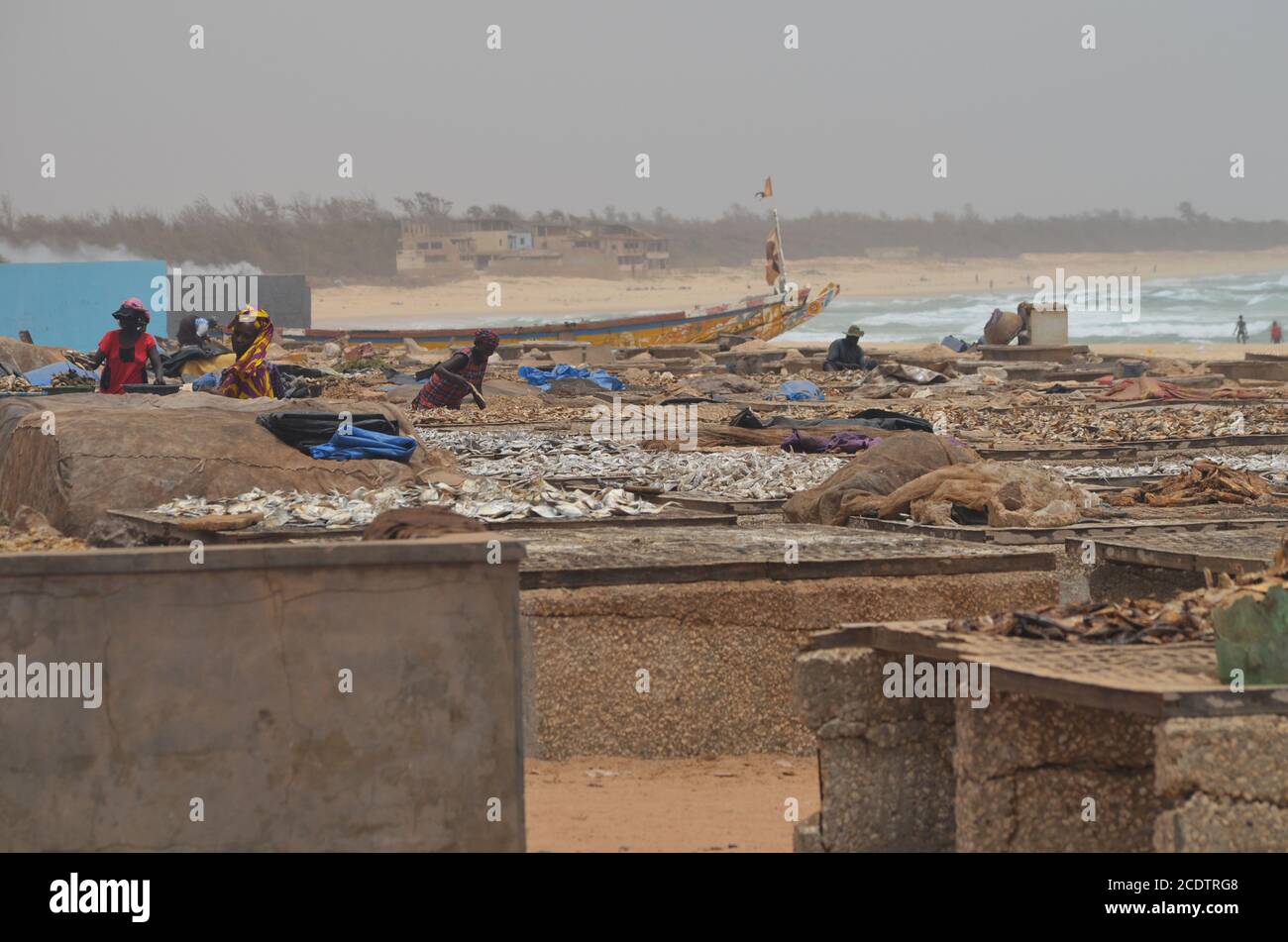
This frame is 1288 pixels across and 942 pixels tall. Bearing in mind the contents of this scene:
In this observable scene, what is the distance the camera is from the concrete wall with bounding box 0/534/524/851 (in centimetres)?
460

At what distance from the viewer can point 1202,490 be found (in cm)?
1033

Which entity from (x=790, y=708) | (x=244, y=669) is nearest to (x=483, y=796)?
(x=244, y=669)

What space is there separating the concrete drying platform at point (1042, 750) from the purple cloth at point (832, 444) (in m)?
8.45

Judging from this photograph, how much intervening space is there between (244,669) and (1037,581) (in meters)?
3.58

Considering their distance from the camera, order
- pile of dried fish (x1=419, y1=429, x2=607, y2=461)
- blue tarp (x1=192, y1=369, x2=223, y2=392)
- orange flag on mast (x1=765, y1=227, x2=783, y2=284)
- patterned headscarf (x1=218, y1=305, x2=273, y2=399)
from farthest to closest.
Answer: orange flag on mast (x1=765, y1=227, x2=783, y2=284)
blue tarp (x1=192, y1=369, x2=223, y2=392)
patterned headscarf (x1=218, y1=305, x2=273, y2=399)
pile of dried fish (x1=419, y1=429, x2=607, y2=461)

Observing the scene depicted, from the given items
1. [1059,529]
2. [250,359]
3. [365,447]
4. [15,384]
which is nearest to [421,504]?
[365,447]

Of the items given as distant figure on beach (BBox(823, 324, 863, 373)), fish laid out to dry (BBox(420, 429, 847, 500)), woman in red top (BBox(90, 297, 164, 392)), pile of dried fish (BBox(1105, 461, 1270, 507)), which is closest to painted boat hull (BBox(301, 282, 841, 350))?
distant figure on beach (BBox(823, 324, 863, 373))

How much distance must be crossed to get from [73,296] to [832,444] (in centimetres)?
2502

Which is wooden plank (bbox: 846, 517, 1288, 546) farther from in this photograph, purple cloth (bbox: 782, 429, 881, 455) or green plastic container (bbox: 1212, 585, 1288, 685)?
purple cloth (bbox: 782, 429, 881, 455)

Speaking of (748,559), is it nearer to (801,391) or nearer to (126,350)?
(126,350)

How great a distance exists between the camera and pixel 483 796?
4.66 metres

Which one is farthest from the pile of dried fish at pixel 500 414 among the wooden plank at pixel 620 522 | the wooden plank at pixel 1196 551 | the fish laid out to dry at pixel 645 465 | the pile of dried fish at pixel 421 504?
the wooden plank at pixel 1196 551

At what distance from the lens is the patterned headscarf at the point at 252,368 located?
13547 millimetres

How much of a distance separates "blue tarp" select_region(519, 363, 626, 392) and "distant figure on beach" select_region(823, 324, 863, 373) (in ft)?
12.2
